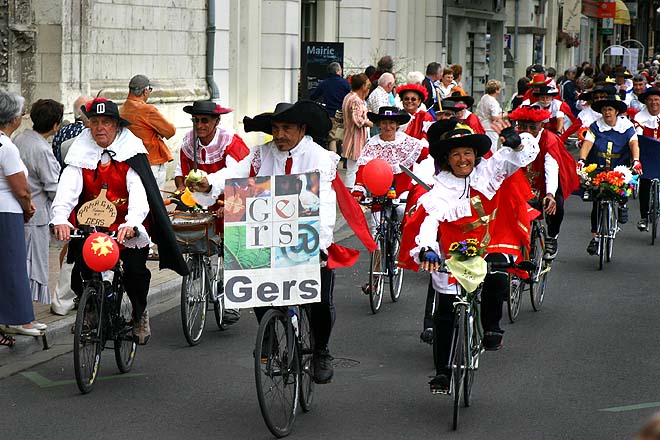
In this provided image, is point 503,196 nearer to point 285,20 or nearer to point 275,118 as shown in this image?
point 275,118

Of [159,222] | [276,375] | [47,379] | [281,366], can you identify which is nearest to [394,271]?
[159,222]

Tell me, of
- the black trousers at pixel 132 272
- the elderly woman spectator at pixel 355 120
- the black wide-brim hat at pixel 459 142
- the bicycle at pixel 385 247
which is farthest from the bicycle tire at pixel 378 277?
the elderly woman spectator at pixel 355 120

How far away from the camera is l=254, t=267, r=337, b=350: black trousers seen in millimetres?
7379

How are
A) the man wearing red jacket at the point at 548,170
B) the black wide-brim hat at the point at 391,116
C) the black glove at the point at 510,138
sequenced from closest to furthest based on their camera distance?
the black glove at the point at 510,138
the man wearing red jacket at the point at 548,170
the black wide-brim hat at the point at 391,116

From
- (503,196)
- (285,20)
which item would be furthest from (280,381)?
(285,20)

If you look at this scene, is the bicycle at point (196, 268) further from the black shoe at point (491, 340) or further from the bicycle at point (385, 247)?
the black shoe at point (491, 340)

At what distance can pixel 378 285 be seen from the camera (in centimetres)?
1095

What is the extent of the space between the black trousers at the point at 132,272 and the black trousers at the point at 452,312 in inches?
77.7

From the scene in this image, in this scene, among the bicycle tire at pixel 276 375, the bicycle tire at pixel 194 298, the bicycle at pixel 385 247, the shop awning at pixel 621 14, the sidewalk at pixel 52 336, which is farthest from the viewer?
the shop awning at pixel 621 14

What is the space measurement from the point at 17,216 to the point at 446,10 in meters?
28.9

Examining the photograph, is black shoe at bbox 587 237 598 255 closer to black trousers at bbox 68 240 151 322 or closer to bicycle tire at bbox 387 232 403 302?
bicycle tire at bbox 387 232 403 302

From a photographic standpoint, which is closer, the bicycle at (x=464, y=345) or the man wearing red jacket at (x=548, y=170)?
the bicycle at (x=464, y=345)

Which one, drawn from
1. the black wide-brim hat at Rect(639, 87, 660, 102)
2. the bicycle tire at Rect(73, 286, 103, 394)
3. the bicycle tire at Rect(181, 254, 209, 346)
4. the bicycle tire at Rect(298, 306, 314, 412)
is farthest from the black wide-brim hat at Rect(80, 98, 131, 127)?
the black wide-brim hat at Rect(639, 87, 660, 102)

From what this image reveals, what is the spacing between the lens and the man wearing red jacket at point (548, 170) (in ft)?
36.2
